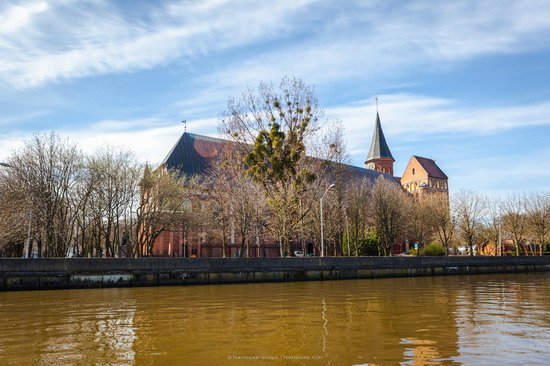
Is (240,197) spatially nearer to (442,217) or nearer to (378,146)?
(442,217)

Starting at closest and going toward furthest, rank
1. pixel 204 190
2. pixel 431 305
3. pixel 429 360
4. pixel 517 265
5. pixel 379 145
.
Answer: pixel 429 360 < pixel 431 305 < pixel 517 265 < pixel 204 190 < pixel 379 145

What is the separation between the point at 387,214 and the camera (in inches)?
2231

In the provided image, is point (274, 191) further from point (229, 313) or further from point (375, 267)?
point (229, 313)

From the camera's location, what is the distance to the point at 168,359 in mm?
7594

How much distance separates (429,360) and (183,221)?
42.0m

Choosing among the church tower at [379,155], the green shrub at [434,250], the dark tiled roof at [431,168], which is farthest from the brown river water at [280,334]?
the dark tiled roof at [431,168]

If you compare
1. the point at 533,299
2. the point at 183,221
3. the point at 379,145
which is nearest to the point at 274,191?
the point at 183,221

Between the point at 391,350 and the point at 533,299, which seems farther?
the point at 533,299

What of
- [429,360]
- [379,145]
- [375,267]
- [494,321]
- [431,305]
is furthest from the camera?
[379,145]

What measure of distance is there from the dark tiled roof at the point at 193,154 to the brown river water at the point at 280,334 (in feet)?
154

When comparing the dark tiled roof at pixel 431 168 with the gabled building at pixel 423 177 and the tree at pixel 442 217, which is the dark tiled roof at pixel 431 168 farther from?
the tree at pixel 442 217

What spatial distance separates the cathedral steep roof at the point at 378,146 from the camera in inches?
4149

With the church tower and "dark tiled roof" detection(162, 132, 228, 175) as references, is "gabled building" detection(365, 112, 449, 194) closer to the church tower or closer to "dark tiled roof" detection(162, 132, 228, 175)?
the church tower

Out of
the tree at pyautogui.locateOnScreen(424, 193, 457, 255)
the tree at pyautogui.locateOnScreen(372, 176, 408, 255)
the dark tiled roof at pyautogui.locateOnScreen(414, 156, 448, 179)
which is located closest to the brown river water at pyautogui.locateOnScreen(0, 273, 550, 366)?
the tree at pyautogui.locateOnScreen(372, 176, 408, 255)
